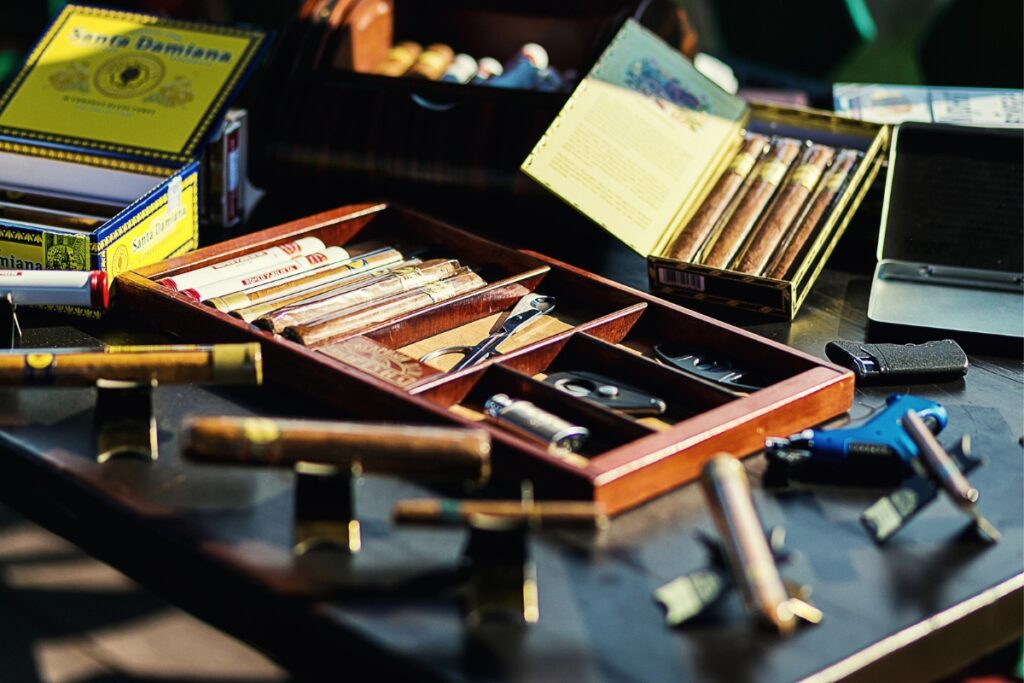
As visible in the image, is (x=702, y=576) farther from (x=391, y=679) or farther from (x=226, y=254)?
(x=226, y=254)

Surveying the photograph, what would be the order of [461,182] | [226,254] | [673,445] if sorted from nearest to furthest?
[673,445], [226,254], [461,182]

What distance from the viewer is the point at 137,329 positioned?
157 cm

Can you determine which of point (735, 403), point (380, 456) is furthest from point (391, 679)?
point (735, 403)

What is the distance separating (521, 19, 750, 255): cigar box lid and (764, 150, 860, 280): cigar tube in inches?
5.6

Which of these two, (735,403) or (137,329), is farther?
(137,329)

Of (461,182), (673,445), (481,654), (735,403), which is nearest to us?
(481,654)

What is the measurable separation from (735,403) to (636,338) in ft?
0.88

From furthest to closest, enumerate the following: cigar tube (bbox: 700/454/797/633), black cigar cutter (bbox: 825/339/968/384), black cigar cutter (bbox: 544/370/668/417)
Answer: black cigar cutter (bbox: 825/339/968/384)
black cigar cutter (bbox: 544/370/668/417)
cigar tube (bbox: 700/454/797/633)

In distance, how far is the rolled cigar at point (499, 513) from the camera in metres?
1.01

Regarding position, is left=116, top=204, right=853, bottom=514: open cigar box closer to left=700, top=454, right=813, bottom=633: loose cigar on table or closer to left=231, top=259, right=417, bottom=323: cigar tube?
left=231, top=259, right=417, bottom=323: cigar tube

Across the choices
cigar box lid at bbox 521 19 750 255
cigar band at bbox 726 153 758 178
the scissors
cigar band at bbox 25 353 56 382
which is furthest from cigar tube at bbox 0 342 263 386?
cigar band at bbox 726 153 758 178

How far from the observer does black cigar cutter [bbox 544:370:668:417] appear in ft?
4.52

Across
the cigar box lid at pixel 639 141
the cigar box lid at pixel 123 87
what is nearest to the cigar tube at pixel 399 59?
the cigar box lid at pixel 123 87

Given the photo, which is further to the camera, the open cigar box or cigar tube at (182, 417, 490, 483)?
the open cigar box
